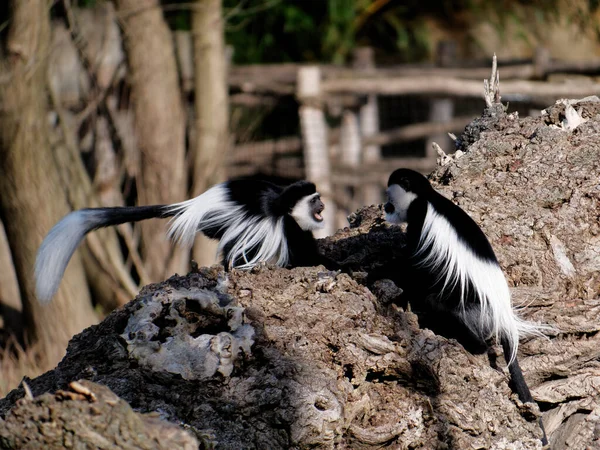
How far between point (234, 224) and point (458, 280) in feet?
2.87

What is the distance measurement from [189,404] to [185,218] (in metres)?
1.12

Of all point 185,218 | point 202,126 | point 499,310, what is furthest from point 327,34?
point 499,310

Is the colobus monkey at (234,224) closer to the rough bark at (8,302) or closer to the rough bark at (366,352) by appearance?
the rough bark at (366,352)

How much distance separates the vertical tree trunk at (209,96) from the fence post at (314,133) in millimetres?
847

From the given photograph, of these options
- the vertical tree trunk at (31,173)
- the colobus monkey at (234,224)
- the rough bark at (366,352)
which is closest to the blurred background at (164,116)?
the vertical tree trunk at (31,173)

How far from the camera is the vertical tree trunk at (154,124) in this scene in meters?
5.40

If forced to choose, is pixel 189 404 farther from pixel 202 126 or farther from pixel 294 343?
pixel 202 126

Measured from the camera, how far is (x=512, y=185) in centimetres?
270

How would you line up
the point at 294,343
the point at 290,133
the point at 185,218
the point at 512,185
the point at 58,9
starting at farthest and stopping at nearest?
the point at 290,133 → the point at 58,9 → the point at 185,218 → the point at 512,185 → the point at 294,343

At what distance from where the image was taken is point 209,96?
229 inches

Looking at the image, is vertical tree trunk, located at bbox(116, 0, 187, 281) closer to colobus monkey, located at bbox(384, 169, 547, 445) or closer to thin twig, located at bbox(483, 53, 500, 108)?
thin twig, located at bbox(483, 53, 500, 108)

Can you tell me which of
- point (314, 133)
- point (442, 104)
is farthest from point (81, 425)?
point (442, 104)

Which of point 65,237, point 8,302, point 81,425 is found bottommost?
point 8,302

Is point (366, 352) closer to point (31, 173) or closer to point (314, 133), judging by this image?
point (31, 173)
